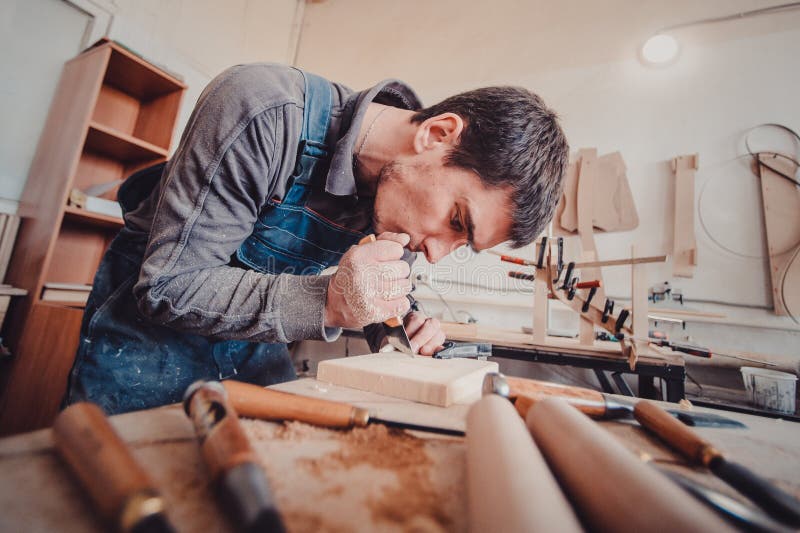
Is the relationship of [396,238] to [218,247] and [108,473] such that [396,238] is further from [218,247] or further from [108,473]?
[108,473]

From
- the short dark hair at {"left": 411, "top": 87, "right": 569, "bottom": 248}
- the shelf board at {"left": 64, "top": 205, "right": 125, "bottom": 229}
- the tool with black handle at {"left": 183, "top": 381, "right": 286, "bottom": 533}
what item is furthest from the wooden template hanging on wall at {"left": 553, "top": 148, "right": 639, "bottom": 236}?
the shelf board at {"left": 64, "top": 205, "right": 125, "bottom": 229}

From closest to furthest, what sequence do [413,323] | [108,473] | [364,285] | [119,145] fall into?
[108,473], [364,285], [413,323], [119,145]

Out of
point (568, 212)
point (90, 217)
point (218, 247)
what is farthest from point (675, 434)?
point (90, 217)

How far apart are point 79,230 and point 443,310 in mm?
3009

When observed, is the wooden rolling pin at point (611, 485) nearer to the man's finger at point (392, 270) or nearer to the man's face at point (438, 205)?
the man's finger at point (392, 270)

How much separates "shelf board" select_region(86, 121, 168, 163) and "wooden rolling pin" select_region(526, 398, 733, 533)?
2868 millimetres

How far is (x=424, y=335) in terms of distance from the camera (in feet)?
3.99

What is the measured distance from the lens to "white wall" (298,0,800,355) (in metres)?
2.60

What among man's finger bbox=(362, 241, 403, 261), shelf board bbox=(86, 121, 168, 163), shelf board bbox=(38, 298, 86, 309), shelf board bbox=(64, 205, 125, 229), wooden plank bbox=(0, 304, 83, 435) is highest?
shelf board bbox=(86, 121, 168, 163)

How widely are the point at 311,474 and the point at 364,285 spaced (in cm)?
48

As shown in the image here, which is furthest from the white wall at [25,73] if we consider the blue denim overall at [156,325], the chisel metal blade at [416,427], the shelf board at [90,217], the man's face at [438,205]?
the chisel metal blade at [416,427]

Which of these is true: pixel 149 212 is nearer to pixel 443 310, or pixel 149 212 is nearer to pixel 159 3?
pixel 443 310

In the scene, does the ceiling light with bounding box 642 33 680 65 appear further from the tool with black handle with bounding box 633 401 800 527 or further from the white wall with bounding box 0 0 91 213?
the white wall with bounding box 0 0 91 213

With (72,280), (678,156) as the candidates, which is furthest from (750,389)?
(72,280)
